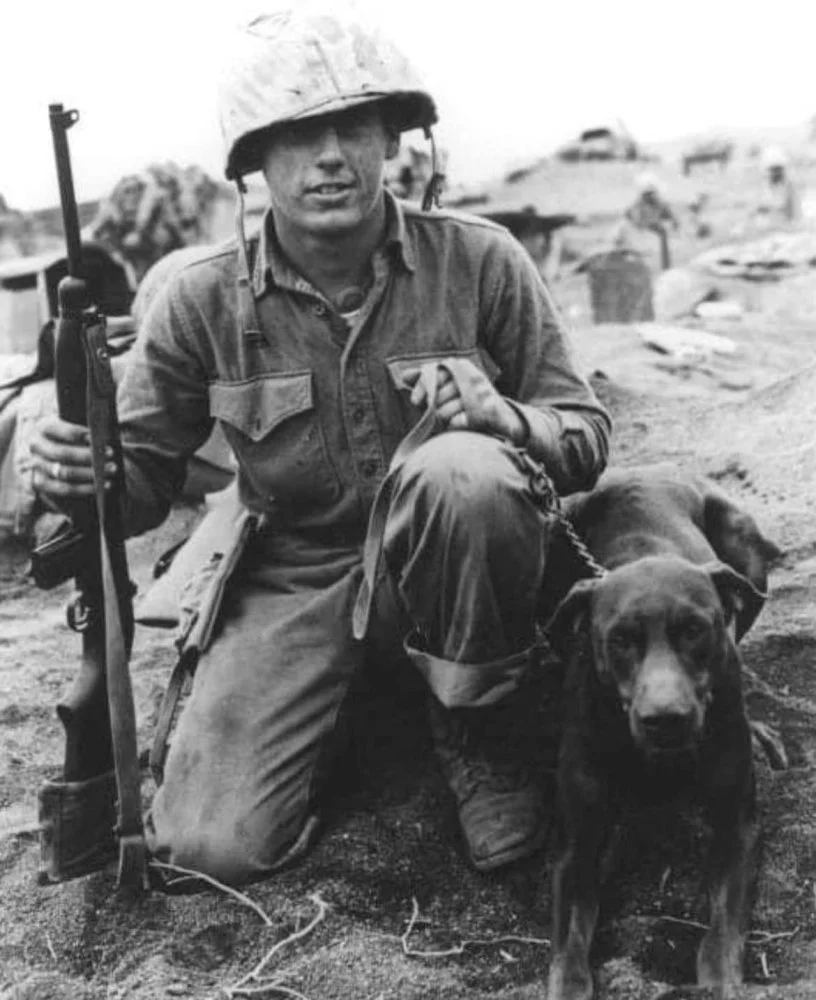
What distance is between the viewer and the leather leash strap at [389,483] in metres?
3.21

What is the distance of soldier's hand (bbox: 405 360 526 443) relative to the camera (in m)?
3.21

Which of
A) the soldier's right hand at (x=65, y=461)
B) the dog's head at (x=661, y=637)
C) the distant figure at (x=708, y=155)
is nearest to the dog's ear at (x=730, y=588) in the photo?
the dog's head at (x=661, y=637)

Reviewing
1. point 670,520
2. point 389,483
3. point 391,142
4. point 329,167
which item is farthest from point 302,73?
point 670,520

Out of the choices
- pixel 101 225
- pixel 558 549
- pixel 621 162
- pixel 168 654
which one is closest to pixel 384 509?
pixel 558 549

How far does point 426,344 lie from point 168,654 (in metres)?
1.85

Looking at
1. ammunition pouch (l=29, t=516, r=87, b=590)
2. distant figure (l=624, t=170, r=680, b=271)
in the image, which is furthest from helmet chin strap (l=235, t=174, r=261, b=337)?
distant figure (l=624, t=170, r=680, b=271)

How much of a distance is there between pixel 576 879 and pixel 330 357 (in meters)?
1.42

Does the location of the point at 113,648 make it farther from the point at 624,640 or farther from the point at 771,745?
the point at 771,745

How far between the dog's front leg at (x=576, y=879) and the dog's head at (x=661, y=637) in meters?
0.21

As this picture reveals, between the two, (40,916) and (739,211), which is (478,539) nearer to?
(40,916)

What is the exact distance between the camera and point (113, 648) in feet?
10.2

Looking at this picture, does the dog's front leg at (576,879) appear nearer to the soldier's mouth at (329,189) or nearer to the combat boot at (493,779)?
the combat boot at (493,779)

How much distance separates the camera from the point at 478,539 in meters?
3.07

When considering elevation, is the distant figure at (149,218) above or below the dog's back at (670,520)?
below
